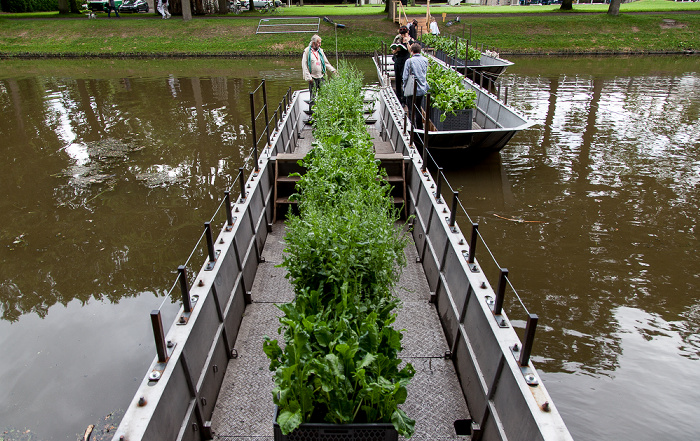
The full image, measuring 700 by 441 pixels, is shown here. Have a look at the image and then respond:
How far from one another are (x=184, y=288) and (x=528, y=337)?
2.64m

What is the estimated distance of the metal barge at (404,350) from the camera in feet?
11.2

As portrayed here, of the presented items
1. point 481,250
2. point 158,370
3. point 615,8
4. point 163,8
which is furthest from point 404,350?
point 163,8

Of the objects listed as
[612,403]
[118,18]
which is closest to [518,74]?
[612,403]

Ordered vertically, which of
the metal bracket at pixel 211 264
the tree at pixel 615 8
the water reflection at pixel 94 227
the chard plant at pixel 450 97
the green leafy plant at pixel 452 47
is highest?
the tree at pixel 615 8

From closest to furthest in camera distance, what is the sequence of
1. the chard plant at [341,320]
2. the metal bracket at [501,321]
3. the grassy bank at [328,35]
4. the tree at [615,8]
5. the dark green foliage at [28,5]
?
1. the chard plant at [341,320]
2. the metal bracket at [501,321]
3. the grassy bank at [328,35]
4. the tree at [615,8]
5. the dark green foliage at [28,5]

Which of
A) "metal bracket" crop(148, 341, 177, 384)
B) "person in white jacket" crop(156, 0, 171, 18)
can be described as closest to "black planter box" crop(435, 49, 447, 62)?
"metal bracket" crop(148, 341, 177, 384)

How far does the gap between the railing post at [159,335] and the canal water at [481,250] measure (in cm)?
96

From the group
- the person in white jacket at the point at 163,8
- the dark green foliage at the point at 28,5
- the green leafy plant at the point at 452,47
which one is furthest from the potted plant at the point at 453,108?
the dark green foliage at the point at 28,5

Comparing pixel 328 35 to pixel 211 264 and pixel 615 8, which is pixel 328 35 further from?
pixel 211 264

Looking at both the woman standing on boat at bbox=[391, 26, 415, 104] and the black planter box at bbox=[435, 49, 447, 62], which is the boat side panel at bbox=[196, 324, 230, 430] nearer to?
the woman standing on boat at bbox=[391, 26, 415, 104]

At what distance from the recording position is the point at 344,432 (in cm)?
334

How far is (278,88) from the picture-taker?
22469 millimetres

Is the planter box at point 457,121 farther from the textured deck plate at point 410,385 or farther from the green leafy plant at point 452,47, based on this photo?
the green leafy plant at point 452,47

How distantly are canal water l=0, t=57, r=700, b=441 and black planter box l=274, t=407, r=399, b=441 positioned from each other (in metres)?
1.90
